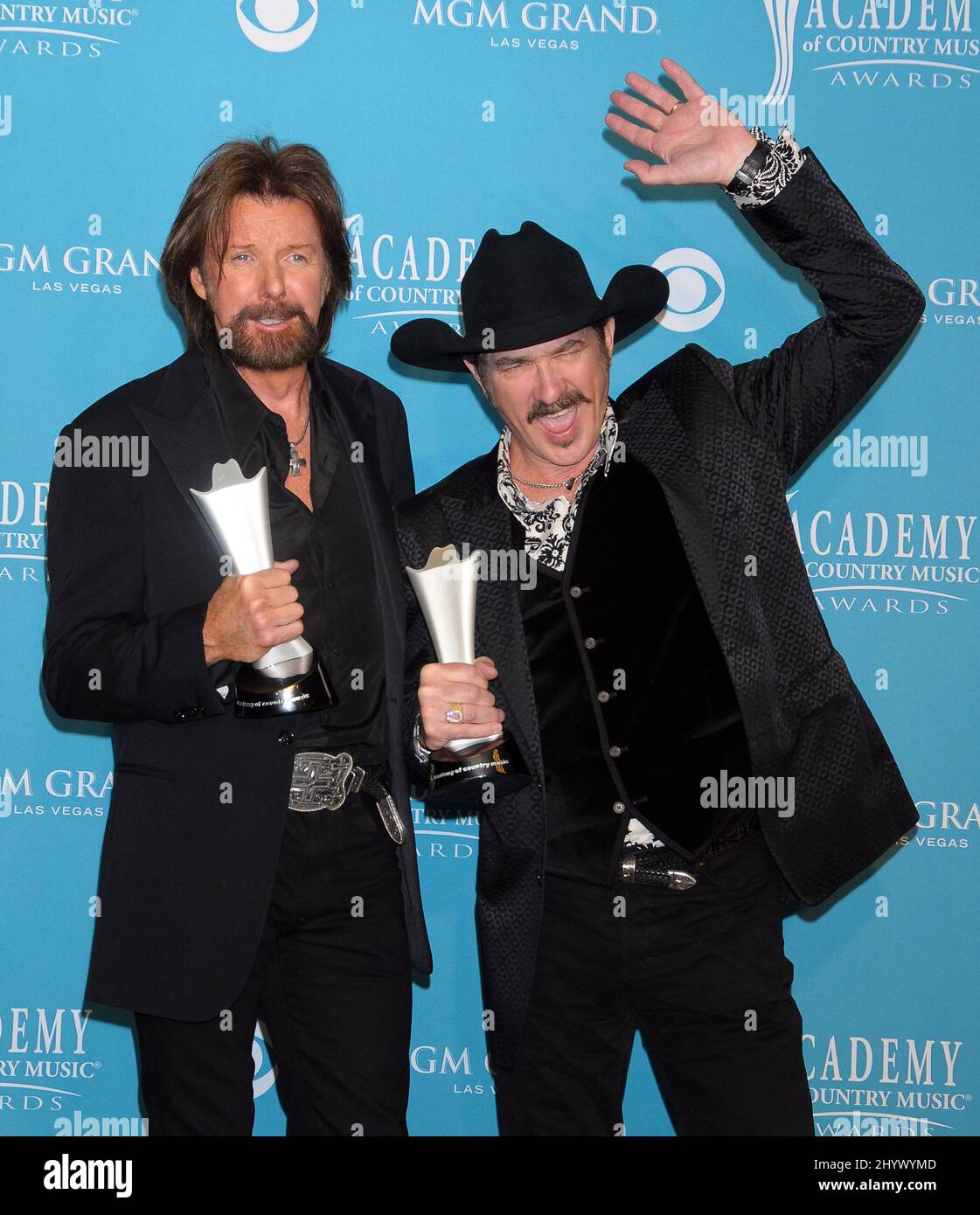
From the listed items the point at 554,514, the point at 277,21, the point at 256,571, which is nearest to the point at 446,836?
the point at 554,514

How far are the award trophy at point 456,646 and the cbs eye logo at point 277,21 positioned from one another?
1.52 meters

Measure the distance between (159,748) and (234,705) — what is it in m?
0.19

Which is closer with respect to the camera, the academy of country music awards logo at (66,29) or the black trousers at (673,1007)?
the black trousers at (673,1007)

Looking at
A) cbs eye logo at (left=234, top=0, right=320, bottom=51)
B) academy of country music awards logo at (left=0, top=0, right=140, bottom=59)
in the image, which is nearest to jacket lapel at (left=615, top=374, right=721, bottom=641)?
cbs eye logo at (left=234, top=0, right=320, bottom=51)

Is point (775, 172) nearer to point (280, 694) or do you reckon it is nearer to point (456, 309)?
point (456, 309)

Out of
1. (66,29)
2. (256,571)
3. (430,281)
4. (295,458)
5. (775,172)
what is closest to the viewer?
(256,571)

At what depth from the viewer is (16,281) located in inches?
123

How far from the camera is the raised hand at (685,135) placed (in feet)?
7.67

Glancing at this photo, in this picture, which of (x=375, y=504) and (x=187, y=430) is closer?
(x=187, y=430)

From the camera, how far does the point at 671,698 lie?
7.97ft

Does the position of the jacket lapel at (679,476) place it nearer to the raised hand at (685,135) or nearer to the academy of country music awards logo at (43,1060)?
the raised hand at (685,135)

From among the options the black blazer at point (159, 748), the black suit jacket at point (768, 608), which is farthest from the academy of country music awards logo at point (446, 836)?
the black blazer at point (159, 748)

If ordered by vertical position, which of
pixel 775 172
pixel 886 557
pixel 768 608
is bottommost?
pixel 768 608

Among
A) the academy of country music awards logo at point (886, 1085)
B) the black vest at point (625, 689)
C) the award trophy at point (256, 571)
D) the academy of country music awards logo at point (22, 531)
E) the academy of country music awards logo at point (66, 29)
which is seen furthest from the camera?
the academy of country music awards logo at point (886, 1085)
